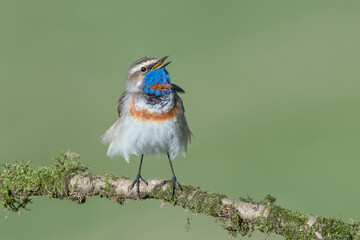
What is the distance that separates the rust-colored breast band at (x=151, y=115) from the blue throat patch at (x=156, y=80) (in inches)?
7.0

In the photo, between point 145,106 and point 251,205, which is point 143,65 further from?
point 251,205

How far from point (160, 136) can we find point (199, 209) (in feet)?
3.36

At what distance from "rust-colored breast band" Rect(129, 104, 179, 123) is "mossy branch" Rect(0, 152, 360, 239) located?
0.69 m

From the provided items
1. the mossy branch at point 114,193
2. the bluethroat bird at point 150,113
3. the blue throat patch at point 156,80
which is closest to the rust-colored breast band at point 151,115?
the bluethroat bird at point 150,113

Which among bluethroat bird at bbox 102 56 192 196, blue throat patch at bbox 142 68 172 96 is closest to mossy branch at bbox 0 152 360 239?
bluethroat bird at bbox 102 56 192 196

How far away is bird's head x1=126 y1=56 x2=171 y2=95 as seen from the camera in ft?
16.0

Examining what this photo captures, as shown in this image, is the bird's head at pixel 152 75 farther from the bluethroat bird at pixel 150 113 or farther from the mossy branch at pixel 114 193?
the mossy branch at pixel 114 193

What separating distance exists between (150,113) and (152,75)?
332mm

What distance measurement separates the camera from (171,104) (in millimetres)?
4871

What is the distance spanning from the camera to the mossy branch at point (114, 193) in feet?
12.6

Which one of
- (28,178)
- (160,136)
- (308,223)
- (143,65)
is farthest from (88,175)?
(308,223)

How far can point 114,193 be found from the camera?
4.23 meters

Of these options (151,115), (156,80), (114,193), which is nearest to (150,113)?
(151,115)

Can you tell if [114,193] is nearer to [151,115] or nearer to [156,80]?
[151,115]
